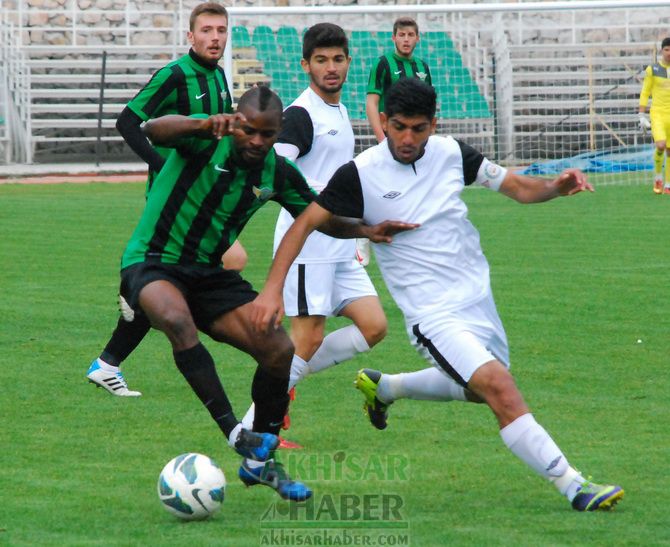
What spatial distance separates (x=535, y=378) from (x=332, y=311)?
5.05ft

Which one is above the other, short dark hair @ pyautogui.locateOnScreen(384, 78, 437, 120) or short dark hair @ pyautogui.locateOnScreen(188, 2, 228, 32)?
short dark hair @ pyautogui.locateOnScreen(188, 2, 228, 32)

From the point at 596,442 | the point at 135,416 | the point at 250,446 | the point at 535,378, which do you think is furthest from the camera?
the point at 535,378

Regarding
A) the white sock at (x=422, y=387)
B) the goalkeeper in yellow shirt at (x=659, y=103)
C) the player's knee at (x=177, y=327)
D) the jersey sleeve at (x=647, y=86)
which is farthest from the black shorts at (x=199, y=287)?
the jersey sleeve at (x=647, y=86)

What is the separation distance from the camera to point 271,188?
19.5 feet

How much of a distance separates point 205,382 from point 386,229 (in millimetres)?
966

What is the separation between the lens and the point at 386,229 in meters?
5.69

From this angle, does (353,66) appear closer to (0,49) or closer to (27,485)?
(0,49)

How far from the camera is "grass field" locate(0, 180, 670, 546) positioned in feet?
16.9

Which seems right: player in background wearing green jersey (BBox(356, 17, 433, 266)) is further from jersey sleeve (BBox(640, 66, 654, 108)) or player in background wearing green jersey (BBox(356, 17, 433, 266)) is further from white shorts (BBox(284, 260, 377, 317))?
jersey sleeve (BBox(640, 66, 654, 108))

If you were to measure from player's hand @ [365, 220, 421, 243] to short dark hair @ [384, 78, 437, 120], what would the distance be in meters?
0.45

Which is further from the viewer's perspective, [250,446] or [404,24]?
[404,24]

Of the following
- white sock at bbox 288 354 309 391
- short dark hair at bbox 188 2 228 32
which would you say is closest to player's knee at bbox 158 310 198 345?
white sock at bbox 288 354 309 391

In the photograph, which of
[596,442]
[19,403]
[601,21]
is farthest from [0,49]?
[596,442]

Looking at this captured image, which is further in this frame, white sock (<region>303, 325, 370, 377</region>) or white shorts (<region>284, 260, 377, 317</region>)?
white sock (<region>303, 325, 370, 377</region>)
